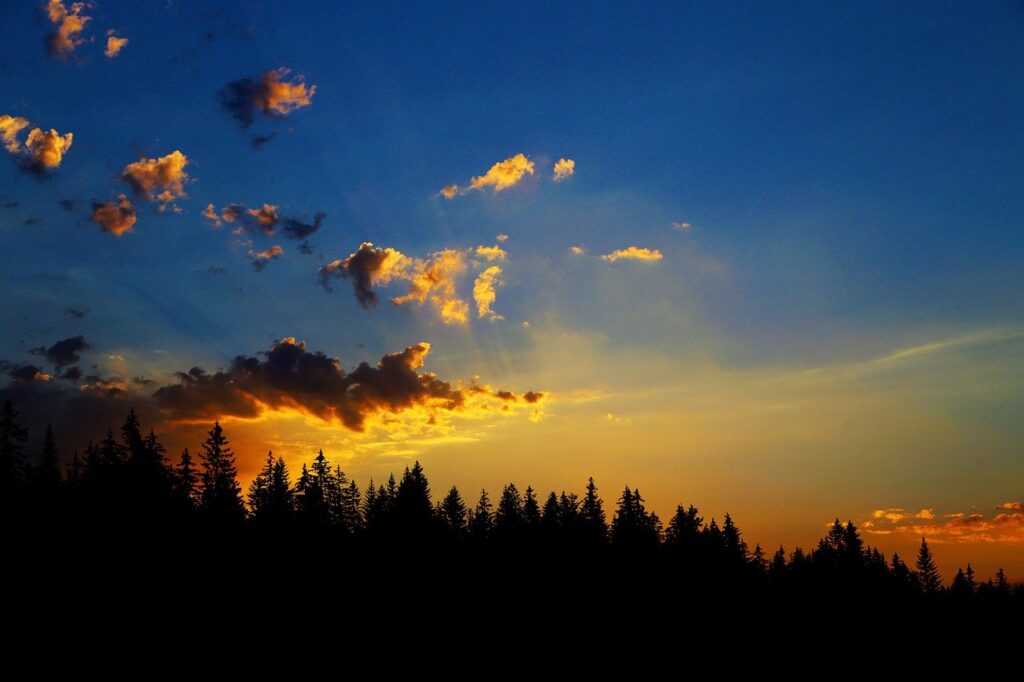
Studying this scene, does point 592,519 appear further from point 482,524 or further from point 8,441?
point 8,441

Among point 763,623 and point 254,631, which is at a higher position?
point 254,631

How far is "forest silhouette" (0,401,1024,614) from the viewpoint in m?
57.9

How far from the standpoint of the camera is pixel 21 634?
5019 centimetres

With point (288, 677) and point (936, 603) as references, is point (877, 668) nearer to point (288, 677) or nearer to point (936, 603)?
point (936, 603)

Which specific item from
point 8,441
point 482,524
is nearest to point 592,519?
point 482,524

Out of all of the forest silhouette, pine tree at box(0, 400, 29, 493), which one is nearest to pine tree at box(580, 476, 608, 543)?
the forest silhouette

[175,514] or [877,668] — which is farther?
[877,668]

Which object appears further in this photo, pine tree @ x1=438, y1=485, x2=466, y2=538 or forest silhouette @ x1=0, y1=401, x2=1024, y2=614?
pine tree @ x1=438, y1=485, x2=466, y2=538

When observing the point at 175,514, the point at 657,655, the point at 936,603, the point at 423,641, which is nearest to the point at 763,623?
the point at 657,655

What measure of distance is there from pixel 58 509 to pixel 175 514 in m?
8.62

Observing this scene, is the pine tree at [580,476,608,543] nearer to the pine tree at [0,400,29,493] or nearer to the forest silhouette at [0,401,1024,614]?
the forest silhouette at [0,401,1024,614]

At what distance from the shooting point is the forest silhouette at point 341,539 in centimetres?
5794

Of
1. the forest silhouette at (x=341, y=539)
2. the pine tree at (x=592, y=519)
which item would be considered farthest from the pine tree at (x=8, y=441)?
the pine tree at (x=592, y=519)

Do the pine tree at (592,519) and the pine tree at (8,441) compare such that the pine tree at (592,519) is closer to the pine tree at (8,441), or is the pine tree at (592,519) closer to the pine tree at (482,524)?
the pine tree at (482,524)
